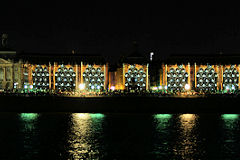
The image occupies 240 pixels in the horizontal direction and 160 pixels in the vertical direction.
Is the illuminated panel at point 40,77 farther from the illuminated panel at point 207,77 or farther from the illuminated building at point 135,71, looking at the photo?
the illuminated panel at point 207,77

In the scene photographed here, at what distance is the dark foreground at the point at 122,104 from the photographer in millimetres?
66625

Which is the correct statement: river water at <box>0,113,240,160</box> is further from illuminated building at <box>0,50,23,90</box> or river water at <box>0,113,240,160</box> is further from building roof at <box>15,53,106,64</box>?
building roof at <box>15,53,106,64</box>

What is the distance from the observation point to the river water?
3031 centimetres

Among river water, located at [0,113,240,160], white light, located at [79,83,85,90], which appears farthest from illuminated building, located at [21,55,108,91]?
river water, located at [0,113,240,160]

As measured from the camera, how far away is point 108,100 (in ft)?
221

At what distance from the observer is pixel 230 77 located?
11175cm

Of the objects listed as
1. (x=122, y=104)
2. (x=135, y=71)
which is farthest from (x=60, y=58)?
(x=122, y=104)

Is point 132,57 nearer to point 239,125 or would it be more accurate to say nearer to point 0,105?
point 0,105

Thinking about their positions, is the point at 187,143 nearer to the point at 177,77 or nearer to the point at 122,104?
the point at 122,104

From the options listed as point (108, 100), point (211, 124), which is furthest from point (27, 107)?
point (211, 124)

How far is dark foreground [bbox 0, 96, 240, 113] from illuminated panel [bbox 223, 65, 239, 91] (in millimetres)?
45911

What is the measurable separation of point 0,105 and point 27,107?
452 centimetres

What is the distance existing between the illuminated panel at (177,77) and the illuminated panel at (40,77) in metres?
34.7

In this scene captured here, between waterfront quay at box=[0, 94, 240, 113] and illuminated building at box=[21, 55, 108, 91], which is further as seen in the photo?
illuminated building at box=[21, 55, 108, 91]
